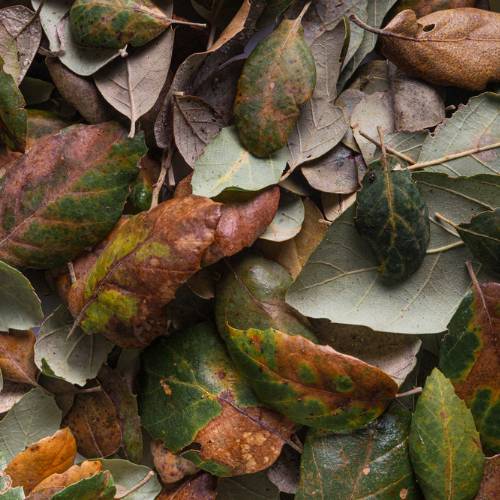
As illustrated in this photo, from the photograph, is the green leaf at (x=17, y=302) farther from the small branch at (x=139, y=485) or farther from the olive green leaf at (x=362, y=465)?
the olive green leaf at (x=362, y=465)

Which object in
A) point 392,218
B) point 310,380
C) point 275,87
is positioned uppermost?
point 275,87

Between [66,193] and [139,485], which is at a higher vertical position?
[66,193]

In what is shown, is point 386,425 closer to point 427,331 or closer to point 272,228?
point 427,331

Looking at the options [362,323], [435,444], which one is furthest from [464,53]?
[435,444]

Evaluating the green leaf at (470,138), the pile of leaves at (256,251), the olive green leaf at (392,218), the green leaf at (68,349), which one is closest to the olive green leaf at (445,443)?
the pile of leaves at (256,251)

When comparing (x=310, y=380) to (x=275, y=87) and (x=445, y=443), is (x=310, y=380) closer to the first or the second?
(x=445, y=443)

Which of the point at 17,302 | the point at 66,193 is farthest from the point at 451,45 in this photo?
the point at 17,302
